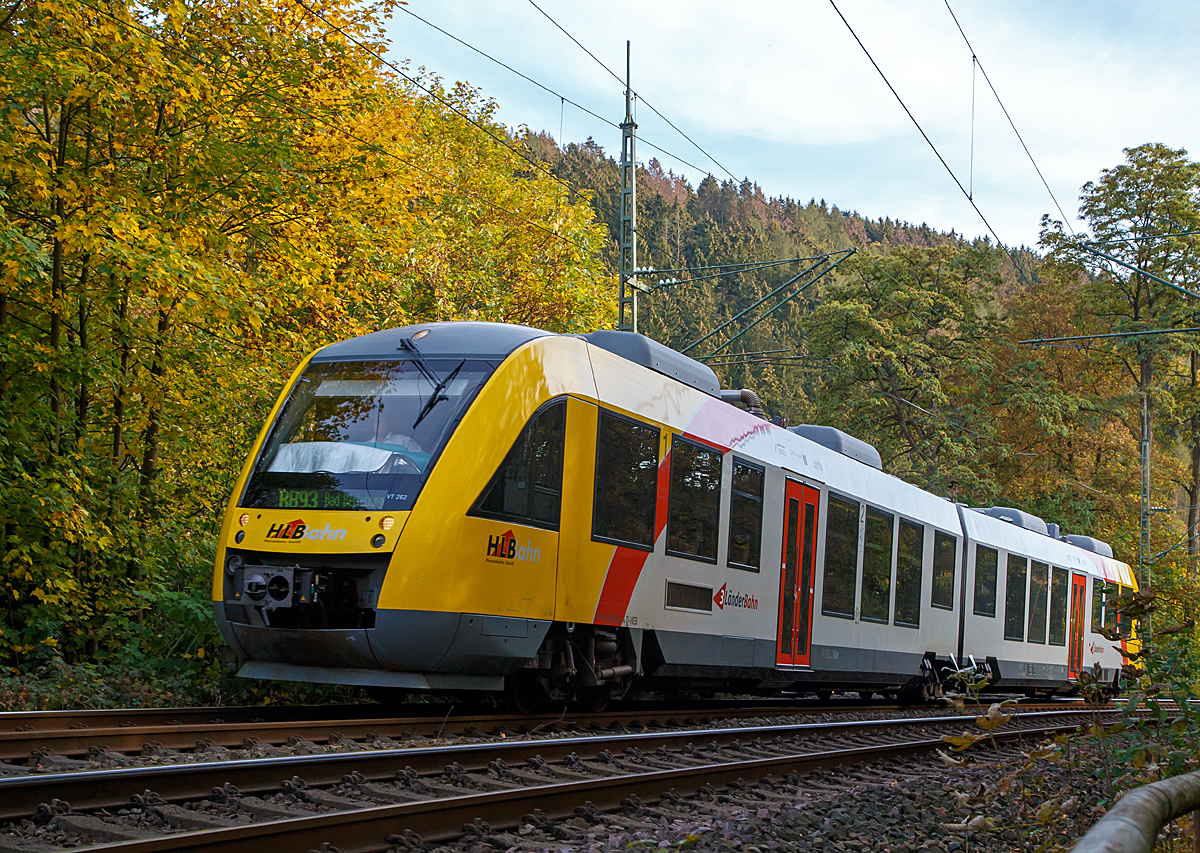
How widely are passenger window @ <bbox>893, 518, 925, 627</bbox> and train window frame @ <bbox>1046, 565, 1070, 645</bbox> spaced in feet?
21.1

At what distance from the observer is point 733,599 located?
1136cm

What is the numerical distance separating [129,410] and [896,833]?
9.10m

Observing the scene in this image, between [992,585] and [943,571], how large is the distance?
226cm

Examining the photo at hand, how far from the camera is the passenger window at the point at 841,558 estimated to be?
1347 cm

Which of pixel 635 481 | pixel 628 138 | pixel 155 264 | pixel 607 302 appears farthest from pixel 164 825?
pixel 607 302

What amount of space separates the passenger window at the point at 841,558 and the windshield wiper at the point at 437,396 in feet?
20.5

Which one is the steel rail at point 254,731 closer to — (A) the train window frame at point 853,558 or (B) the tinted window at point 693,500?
(B) the tinted window at point 693,500

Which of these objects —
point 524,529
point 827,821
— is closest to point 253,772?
point 827,821

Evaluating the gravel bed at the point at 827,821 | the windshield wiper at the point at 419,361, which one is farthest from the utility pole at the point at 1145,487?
the windshield wiper at the point at 419,361

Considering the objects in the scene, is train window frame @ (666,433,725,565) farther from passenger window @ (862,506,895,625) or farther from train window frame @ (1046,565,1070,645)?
train window frame @ (1046,565,1070,645)

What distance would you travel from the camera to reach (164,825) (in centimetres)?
470

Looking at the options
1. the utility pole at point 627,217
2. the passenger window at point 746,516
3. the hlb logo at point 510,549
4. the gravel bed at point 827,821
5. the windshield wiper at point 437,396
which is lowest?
the gravel bed at point 827,821

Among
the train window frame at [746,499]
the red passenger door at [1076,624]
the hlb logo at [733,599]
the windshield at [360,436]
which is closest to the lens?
the windshield at [360,436]

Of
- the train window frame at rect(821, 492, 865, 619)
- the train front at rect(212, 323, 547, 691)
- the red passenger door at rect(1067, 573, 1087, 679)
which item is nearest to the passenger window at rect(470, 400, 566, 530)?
the train front at rect(212, 323, 547, 691)
